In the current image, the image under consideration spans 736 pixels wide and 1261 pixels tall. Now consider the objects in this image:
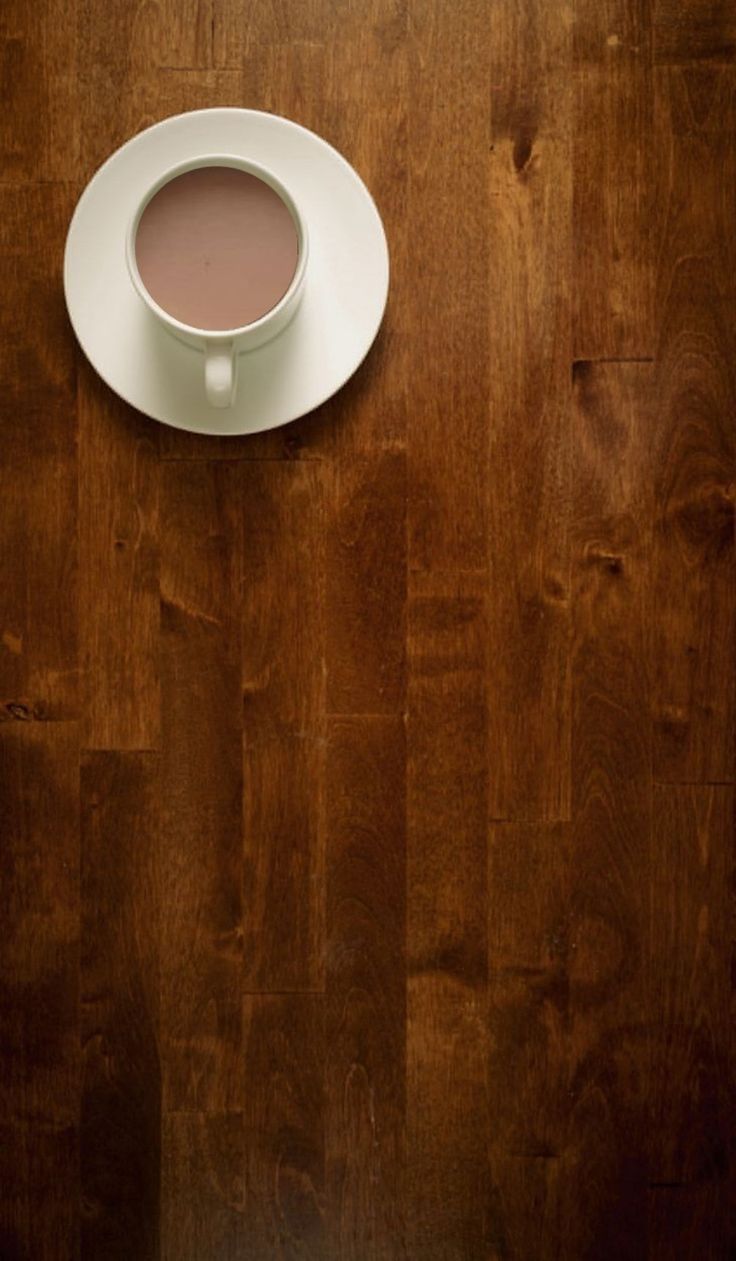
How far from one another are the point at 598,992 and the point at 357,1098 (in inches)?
7.9

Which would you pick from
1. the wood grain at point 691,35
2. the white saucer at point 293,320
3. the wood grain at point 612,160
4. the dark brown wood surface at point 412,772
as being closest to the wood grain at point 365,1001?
the dark brown wood surface at point 412,772

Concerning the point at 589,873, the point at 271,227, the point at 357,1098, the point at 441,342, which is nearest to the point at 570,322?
the point at 441,342

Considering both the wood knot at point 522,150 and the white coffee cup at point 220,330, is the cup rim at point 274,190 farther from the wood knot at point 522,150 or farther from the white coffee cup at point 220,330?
the wood knot at point 522,150

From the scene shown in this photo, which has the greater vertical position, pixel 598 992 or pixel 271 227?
pixel 271 227

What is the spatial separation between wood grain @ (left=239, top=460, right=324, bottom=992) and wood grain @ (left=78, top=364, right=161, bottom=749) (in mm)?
73

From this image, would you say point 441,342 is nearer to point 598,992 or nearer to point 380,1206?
point 598,992

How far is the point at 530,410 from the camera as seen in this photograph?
2.53ft

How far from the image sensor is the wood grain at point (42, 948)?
0.77m

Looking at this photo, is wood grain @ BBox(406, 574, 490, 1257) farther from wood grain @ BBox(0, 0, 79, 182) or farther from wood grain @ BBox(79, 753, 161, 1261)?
wood grain @ BBox(0, 0, 79, 182)

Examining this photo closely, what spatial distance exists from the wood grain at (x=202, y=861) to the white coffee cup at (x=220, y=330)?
0.61ft

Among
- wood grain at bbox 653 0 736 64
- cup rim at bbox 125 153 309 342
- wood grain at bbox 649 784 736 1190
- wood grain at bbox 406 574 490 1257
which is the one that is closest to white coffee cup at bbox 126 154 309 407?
cup rim at bbox 125 153 309 342

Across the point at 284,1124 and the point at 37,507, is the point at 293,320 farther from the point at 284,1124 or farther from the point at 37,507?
the point at 284,1124

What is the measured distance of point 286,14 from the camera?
756 millimetres


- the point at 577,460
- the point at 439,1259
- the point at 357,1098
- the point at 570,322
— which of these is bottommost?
the point at 439,1259
